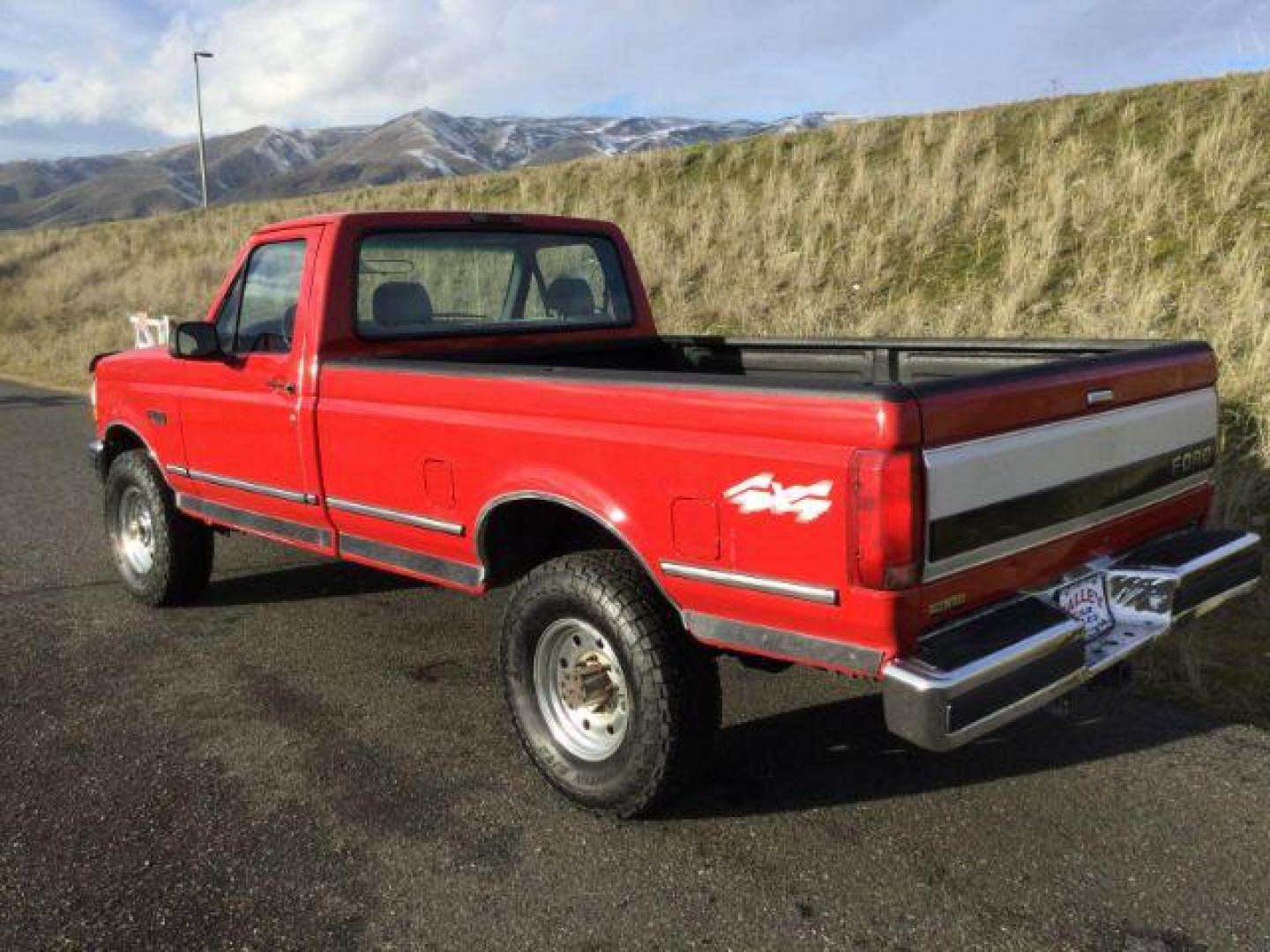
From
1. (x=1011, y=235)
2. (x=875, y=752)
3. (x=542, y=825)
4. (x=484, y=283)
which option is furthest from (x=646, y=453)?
(x=1011, y=235)

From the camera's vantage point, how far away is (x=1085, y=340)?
13.0ft

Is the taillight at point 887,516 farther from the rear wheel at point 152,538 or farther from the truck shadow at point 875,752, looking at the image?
the rear wheel at point 152,538

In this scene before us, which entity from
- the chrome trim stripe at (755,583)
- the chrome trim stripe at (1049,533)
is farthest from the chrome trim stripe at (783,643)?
the chrome trim stripe at (1049,533)

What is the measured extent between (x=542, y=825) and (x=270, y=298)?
2.67 meters

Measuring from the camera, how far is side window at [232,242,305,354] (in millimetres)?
4402

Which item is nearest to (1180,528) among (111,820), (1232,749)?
(1232,749)

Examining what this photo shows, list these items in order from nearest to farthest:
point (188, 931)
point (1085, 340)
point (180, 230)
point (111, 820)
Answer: point (188, 931) → point (111, 820) → point (1085, 340) → point (180, 230)

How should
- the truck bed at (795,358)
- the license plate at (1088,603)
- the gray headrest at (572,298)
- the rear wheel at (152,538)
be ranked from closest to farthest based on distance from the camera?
the license plate at (1088,603) → the truck bed at (795,358) → the gray headrest at (572,298) → the rear wheel at (152,538)

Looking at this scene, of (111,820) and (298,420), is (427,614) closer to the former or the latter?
(298,420)

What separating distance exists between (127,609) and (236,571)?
712mm

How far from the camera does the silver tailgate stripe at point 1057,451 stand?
252 centimetres

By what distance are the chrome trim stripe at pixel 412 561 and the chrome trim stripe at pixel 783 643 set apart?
0.99 m

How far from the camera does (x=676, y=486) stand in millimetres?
2855

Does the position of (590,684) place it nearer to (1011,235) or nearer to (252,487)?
(252,487)
